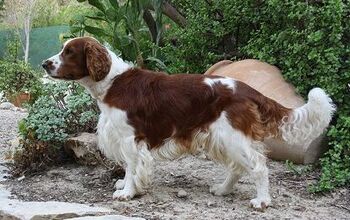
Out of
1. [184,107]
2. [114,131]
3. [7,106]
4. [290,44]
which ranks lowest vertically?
[7,106]

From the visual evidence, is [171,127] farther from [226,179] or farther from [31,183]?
[31,183]

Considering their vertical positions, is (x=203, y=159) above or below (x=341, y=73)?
below

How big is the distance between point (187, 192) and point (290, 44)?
7.08ft

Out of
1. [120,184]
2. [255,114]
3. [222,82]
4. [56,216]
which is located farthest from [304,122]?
[56,216]

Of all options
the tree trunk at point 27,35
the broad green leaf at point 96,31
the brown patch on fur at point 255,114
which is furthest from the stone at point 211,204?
the tree trunk at point 27,35

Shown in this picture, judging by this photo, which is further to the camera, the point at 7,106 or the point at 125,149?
the point at 7,106

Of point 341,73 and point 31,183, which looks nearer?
point 31,183

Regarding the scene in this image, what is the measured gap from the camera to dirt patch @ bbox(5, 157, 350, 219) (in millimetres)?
5090

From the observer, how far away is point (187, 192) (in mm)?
5539

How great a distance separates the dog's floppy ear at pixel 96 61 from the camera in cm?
515

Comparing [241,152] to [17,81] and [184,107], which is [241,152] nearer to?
[184,107]

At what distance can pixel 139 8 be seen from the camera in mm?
8438

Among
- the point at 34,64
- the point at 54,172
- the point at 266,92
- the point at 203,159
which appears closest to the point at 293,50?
the point at 266,92

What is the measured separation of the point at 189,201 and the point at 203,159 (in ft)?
3.94
